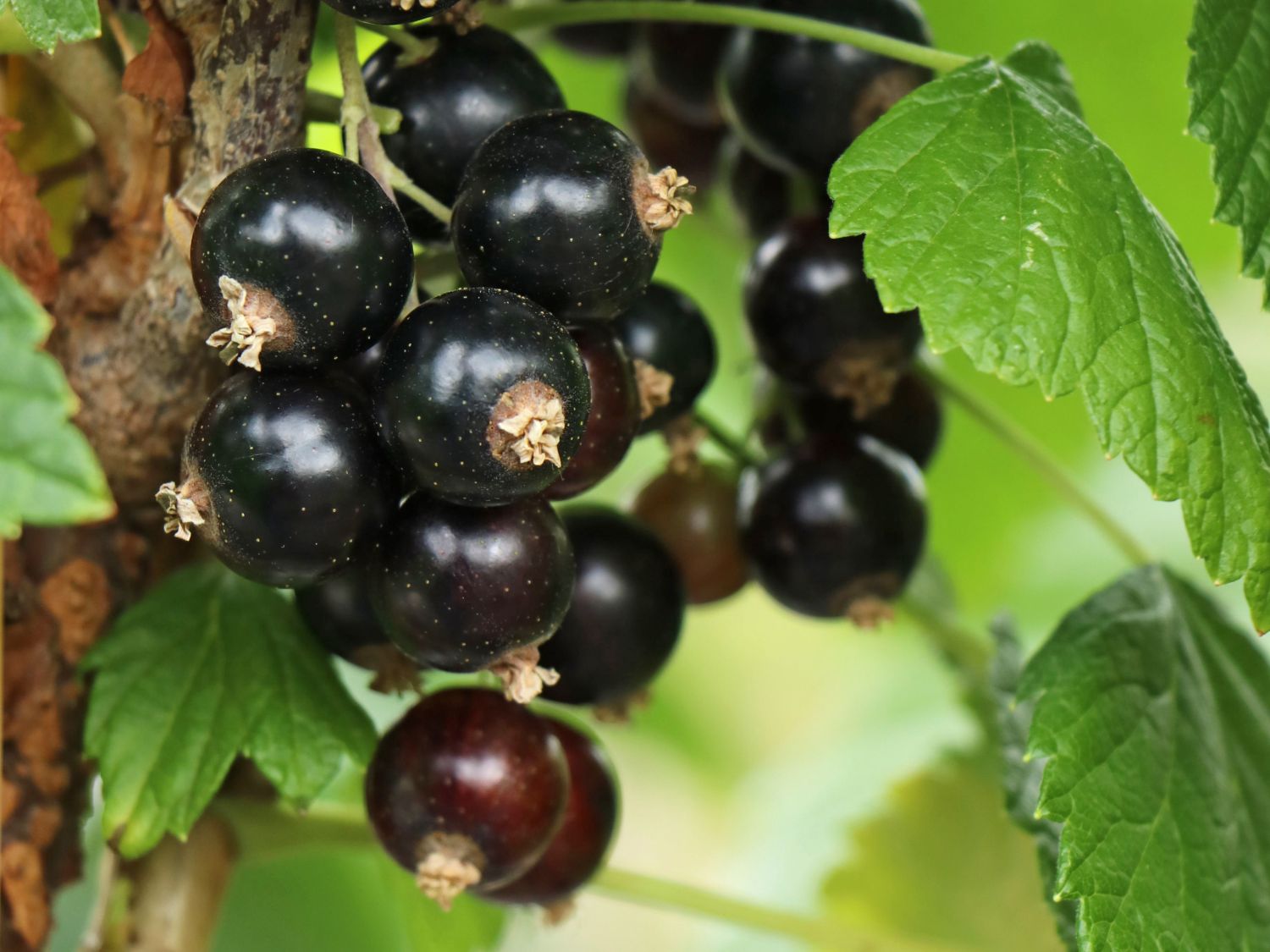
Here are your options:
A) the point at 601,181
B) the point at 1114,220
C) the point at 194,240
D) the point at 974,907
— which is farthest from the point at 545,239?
the point at 974,907

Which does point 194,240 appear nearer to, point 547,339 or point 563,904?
point 547,339

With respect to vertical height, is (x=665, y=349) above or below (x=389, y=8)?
below

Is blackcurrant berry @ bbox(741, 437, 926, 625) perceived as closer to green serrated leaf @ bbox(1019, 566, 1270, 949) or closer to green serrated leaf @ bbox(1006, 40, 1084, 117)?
green serrated leaf @ bbox(1019, 566, 1270, 949)

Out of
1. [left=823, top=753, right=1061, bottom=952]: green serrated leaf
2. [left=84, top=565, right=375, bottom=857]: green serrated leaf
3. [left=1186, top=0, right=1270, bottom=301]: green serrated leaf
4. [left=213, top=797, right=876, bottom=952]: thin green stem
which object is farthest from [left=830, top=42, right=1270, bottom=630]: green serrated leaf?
[left=823, top=753, right=1061, bottom=952]: green serrated leaf

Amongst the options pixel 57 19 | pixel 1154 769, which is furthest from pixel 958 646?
pixel 57 19

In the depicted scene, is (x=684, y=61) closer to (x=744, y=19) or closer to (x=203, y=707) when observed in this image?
(x=744, y=19)

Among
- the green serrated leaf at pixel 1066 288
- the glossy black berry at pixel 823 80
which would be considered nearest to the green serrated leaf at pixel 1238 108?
the green serrated leaf at pixel 1066 288
